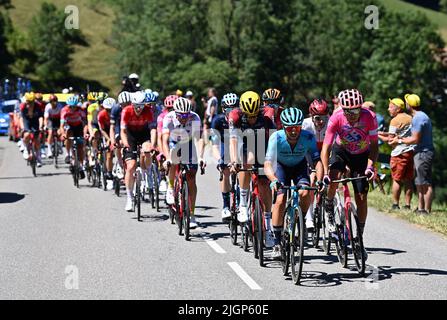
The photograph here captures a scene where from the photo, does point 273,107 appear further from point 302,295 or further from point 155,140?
point 302,295

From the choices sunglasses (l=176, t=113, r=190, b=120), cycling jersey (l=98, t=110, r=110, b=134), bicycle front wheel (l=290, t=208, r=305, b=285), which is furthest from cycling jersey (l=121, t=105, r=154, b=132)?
bicycle front wheel (l=290, t=208, r=305, b=285)

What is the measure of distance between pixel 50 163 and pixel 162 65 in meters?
40.8

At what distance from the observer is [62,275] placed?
9.11m

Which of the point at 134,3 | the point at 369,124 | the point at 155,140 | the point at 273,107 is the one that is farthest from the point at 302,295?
the point at 134,3

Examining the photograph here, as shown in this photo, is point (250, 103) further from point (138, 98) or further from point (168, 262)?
point (138, 98)

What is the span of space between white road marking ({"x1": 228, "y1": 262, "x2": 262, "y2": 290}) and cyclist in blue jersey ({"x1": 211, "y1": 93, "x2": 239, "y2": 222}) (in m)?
1.76

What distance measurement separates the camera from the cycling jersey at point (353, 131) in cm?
927

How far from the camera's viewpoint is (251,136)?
10281mm

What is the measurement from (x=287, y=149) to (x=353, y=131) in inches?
31.9

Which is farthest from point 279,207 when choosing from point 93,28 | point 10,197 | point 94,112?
point 93,28

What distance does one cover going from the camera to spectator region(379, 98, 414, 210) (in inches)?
571

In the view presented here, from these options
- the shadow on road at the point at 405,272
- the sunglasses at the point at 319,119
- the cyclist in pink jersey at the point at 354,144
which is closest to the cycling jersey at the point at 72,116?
the sunglasses at the point at 319,119

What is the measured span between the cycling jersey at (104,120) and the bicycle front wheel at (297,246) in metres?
9.76

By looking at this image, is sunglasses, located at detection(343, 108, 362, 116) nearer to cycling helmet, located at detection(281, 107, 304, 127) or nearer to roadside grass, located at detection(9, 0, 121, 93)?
cycling helmet, located at detection(281, 107, 304, 127)
